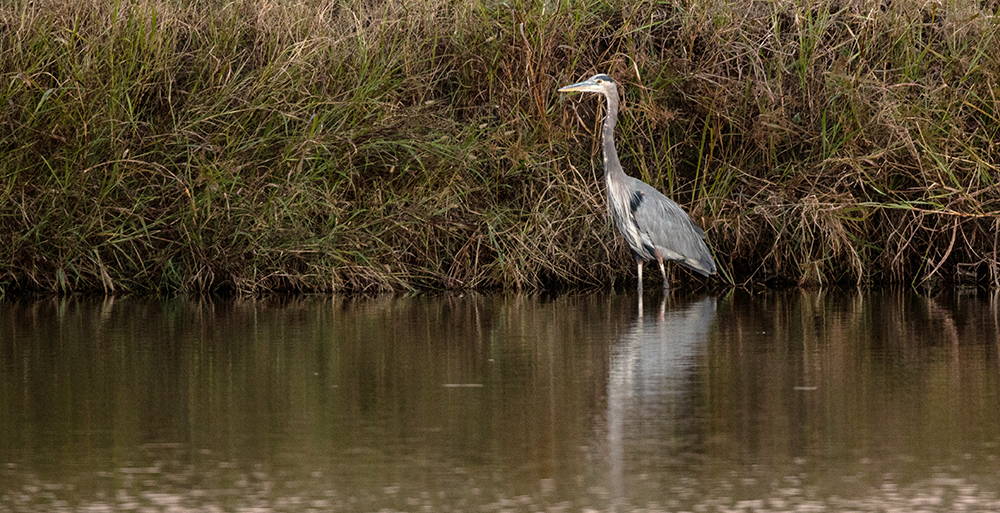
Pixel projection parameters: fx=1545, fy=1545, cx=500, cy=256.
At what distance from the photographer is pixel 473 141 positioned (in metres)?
12.5

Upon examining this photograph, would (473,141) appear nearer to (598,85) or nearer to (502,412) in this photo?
(598,85)

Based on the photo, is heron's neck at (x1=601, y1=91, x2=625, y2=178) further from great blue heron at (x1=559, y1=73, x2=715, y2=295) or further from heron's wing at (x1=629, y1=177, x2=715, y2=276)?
heron's wing at (x1=629, y1=177, x2=715, y2=276)

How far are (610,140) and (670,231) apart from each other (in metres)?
0.93

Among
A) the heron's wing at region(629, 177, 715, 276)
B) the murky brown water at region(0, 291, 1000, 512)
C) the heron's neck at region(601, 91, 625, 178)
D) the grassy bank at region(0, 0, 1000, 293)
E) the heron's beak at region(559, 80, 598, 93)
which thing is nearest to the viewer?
the murky brown water at region(0, 291, 1000, 512)

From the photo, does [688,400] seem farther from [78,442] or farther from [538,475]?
[78,442]

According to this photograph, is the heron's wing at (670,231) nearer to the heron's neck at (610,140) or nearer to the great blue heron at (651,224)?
the great blue heron at (651,224)

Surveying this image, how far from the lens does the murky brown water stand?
4.48 metres

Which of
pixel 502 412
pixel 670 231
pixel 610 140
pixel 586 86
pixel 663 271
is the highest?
pixel 586 86

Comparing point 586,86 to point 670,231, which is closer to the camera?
point 670,231

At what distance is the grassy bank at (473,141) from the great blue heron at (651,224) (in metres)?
0.67

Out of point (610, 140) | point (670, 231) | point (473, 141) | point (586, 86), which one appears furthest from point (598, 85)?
point (670, 231)

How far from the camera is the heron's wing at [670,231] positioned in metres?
11.5

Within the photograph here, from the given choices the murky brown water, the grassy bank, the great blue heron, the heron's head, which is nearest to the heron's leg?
the great blue heron

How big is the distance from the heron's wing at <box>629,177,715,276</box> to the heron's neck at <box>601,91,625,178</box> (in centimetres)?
18
